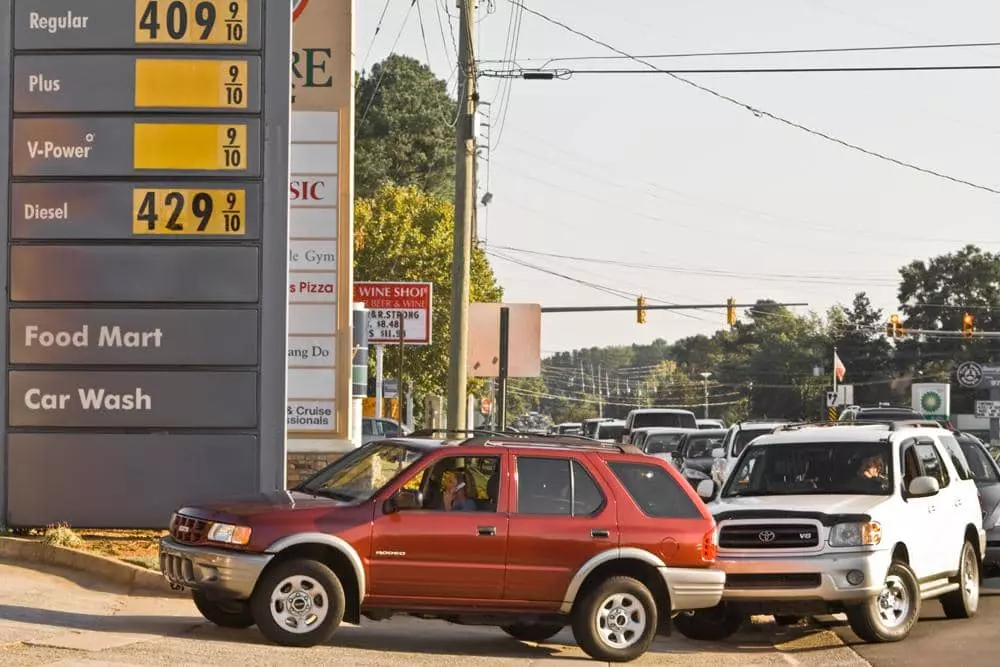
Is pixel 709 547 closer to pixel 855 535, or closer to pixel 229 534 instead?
pixel 855 535

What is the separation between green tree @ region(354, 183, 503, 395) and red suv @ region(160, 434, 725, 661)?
1971 inches

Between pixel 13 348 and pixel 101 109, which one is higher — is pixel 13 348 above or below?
Result: below

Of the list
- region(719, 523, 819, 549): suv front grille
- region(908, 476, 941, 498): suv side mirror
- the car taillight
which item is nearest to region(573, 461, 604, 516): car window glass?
the car taillight

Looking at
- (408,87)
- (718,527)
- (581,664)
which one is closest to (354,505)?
(581,664)

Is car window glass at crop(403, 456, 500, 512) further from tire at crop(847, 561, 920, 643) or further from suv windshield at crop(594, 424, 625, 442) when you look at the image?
suv windshield at crop(594, 424, 625, 442)

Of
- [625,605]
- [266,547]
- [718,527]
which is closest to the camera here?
[266,547]

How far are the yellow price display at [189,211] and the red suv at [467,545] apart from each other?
15.5ft

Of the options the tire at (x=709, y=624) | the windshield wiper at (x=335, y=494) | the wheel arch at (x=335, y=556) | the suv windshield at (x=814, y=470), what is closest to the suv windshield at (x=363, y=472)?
the windshield wiper at (x=335, y=494)

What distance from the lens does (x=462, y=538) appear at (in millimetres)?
12852

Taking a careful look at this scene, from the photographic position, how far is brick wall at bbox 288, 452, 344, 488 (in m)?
21.9

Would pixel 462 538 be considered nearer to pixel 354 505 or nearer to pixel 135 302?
pixel 354 505

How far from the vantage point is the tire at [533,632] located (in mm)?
14211

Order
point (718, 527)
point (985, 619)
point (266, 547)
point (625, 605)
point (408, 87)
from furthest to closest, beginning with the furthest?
point (408, 87)
point (985, 619)
point (718, 527)
point (625, 605)
point (266, 547)

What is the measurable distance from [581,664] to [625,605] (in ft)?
1.89
